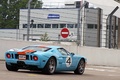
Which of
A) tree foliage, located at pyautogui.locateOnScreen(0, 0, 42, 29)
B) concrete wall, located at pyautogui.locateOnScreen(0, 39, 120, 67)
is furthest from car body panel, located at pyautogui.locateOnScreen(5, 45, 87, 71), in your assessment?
tree foliage, located at pyautogui.locateOnScreen(0, 0, 42, 29)

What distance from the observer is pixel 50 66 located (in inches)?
556

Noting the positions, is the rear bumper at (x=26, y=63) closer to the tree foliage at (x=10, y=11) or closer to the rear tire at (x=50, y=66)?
the rear tire at (x=50, y=66)

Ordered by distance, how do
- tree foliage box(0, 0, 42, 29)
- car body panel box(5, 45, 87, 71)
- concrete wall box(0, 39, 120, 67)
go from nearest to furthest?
car body panel box(5, 45, 87, 71), concrete wall box(0, 39, 120, 67), tree foliage box(0, 0, 42, 29)

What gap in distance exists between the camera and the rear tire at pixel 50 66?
1399cm

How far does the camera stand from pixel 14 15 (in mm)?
80125

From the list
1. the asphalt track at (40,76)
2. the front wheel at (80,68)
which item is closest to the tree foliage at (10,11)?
the front wheel at (80,68)

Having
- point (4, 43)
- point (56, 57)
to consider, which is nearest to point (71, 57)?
point (56, 57)

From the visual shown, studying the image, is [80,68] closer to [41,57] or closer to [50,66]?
[50,66]

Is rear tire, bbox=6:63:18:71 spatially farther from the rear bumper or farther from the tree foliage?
the tree foliage

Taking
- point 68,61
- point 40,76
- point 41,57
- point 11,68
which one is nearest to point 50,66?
point 41,57

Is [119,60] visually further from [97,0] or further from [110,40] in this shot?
[97,0]

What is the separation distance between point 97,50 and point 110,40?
1.17 meters

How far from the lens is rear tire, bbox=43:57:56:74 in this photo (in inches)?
551

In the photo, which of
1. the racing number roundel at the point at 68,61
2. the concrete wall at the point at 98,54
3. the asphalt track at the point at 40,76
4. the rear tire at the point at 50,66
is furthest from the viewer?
the concrete wall at the point at 98,54
